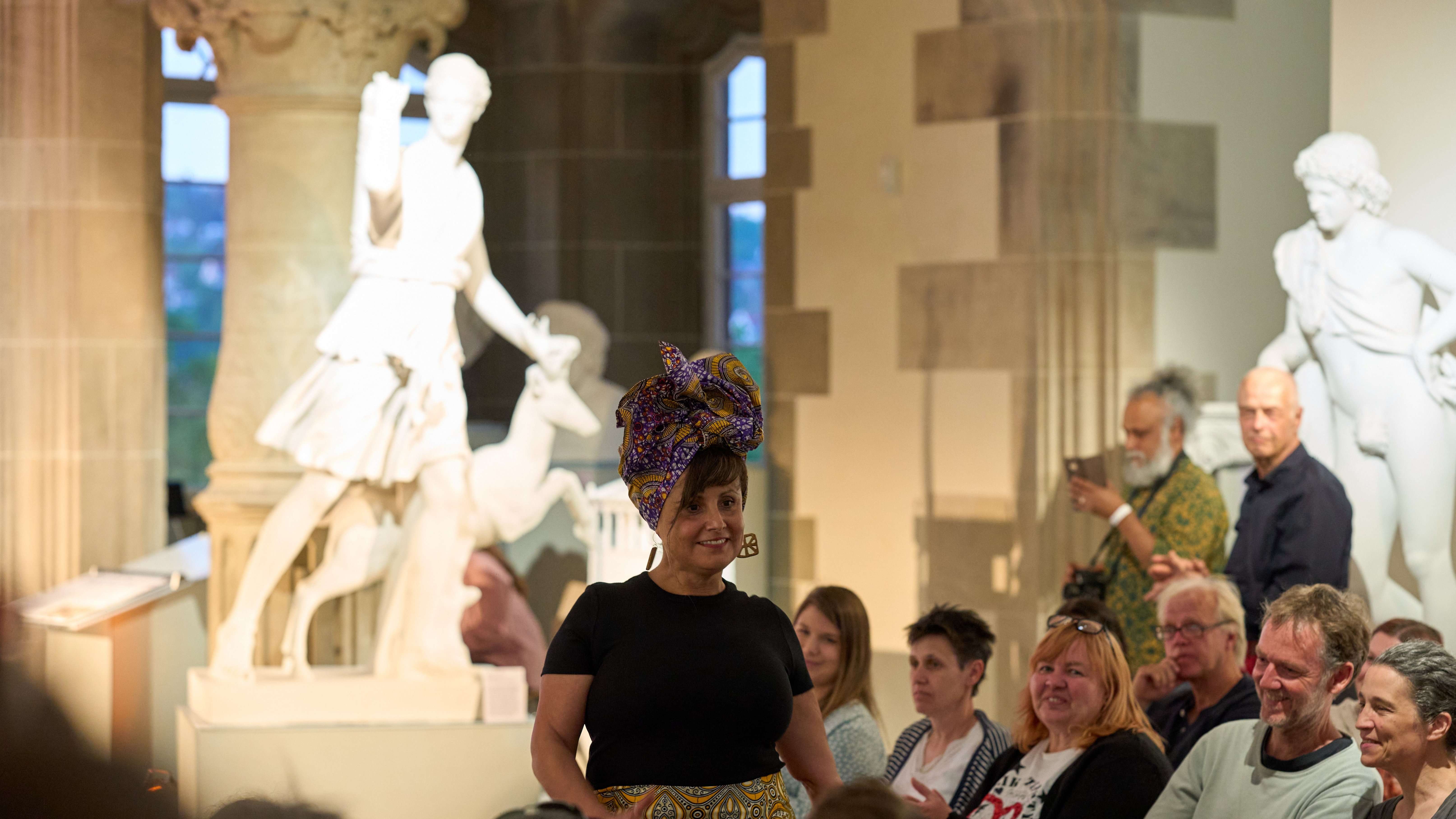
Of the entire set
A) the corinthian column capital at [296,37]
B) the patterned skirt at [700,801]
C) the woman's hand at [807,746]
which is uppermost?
the corinthian column capital at [296,37]

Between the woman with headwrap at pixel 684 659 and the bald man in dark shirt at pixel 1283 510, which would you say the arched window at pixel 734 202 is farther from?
the woman with headwrap at pixel 684 659

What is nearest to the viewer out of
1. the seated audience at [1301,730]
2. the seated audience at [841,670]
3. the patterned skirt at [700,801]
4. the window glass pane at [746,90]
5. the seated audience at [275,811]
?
the seated audience at [275,811]

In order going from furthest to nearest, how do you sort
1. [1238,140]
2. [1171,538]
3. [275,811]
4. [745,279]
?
[745,279] → [1238,140] → [1171,538] → [275,811]

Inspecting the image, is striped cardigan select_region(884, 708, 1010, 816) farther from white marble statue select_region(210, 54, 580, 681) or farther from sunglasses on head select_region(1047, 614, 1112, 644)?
white marble statue select_region(210, 54, 580, 681)

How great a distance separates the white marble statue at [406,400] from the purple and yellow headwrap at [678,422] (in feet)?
10.2

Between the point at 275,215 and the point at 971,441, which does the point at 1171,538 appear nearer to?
the point at 971,441

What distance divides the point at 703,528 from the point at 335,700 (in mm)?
3361

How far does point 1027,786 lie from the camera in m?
3.04

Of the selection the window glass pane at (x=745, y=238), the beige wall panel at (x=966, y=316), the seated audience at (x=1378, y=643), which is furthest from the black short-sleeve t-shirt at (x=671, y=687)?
the window glass pane at (x=745, y=238)

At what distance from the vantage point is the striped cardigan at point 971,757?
129 inches

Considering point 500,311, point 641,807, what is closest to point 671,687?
point 641,807

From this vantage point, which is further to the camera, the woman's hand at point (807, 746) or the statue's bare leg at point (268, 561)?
the statue's bare leg at point (268, 561)

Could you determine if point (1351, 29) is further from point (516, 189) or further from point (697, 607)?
point (516, 189)

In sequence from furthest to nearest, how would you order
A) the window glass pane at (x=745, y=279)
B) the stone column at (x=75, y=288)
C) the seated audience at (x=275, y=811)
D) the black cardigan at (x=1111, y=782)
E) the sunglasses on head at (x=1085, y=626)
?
1. the window glass pane at (x=745, y=279)
2. the stone column at (x=75, y=288)
3. the sunglasses on head at (x=1085, y=626)
4. the black cardigan at (x=1111, y=782)
5. the seated audience at (x=275, y=811)
